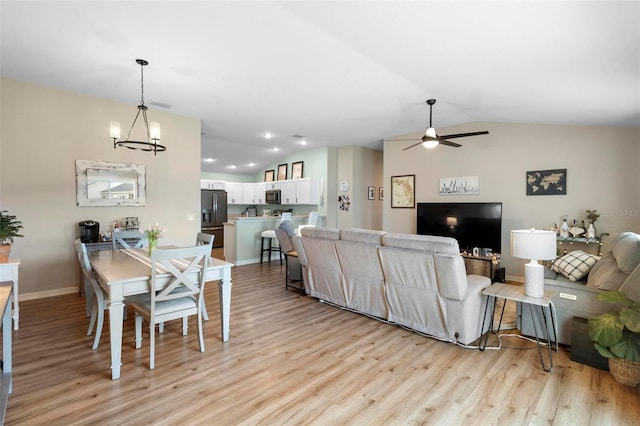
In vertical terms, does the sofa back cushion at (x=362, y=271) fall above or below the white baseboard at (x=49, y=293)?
above

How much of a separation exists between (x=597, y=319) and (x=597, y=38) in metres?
2.10

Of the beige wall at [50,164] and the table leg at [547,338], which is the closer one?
the table leg at [547,338]

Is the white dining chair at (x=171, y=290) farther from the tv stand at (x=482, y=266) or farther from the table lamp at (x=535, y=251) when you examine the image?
the tv stand at (x=482, y=266)

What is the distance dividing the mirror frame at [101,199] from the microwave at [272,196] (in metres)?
4.30

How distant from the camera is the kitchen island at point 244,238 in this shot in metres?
6.73

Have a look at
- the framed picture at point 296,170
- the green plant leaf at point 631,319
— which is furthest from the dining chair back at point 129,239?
the framed picture at point 296,170

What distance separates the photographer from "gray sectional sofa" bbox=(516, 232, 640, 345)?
2580mm

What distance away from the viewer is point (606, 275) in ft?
9.00

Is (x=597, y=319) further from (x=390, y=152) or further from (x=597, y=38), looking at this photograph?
(x=390, y=152)

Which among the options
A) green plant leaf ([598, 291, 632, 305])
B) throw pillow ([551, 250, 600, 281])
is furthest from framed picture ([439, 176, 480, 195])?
green plant leaf ([598, 291, 632, 305])

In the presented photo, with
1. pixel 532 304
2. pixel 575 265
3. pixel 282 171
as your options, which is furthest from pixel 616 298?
pixel 282 171

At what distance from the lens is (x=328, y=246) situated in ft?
12.3

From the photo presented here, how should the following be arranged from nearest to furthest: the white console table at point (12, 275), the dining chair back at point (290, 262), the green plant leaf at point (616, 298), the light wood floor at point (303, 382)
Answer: the light wood floor at point (303, 382) → the green plant leaf at point (616, 298) → the white console table at point (12, 275) → the dining chair back at point (290, 262)

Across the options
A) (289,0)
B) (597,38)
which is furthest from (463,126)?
(289,0)
